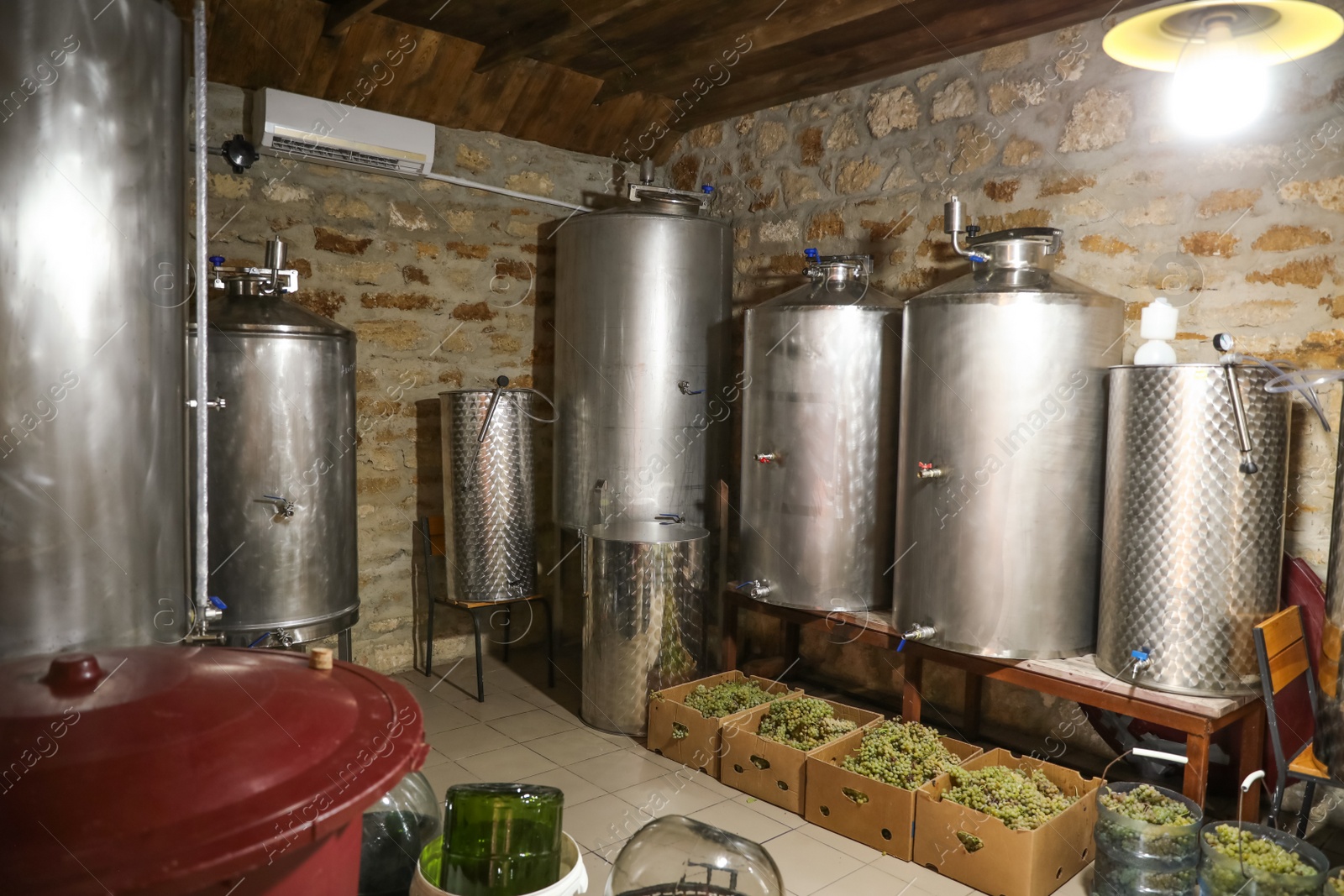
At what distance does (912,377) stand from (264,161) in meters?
2.69

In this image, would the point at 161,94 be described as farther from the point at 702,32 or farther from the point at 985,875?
the point at 985,875

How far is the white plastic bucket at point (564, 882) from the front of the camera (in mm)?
1439

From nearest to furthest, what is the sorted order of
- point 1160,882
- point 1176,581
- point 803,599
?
point 1160,882 < point 1176,581 < point 803,599

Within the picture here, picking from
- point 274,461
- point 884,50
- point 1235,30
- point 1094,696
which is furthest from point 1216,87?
point 274,461

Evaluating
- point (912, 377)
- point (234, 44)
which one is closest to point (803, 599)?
point (912, 377)

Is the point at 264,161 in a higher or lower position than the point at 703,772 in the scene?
higher

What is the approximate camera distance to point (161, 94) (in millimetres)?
1763

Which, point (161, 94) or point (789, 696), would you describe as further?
point (789, 696)

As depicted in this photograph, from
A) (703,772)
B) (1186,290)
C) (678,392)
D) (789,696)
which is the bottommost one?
(703,772)

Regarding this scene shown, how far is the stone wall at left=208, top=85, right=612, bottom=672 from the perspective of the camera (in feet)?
12.8

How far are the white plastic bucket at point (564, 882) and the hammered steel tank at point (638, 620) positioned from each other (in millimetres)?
1923

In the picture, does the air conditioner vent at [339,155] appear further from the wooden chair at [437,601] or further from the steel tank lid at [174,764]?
the steel tank lid at [174,764]

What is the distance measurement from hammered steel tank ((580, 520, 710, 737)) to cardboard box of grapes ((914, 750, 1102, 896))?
1152mm

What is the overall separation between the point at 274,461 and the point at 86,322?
1652 millimetres
